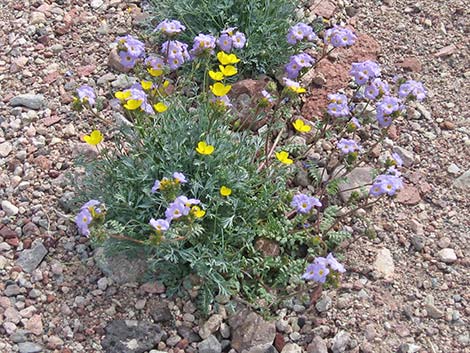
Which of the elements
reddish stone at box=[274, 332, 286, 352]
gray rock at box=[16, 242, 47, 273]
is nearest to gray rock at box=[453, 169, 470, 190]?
reddish stone at box=[274, 332, 286, 352]

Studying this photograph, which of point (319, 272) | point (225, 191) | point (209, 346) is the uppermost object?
A: point (225, 191)

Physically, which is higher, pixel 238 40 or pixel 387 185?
pixel 238 40

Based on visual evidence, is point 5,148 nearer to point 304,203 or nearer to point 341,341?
point 304,203

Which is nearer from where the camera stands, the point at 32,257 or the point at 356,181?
the point at 32,257

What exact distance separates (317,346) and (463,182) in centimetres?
143

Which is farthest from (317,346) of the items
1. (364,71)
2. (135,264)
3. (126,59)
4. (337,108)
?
(126,59)

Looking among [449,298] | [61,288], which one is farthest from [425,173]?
[61,288]

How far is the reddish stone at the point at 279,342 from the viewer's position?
11.7 feet

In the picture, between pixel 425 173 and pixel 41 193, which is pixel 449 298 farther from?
pixel 41 193

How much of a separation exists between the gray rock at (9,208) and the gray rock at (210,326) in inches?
46.7

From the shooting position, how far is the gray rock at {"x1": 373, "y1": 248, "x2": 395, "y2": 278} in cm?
387

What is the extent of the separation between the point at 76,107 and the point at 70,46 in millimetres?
1488

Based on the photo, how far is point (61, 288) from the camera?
3688mm

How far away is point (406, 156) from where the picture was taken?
4410 mm
